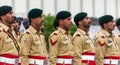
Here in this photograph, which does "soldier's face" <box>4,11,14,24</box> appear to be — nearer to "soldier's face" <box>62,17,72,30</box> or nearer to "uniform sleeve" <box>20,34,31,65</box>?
"uniform sleeve" <box>20,34,31,65</box>

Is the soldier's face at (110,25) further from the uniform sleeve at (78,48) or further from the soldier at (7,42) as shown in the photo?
the soldier at (7,42)

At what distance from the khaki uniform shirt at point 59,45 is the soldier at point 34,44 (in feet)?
0.67

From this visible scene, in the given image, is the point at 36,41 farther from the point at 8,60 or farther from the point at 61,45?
the point at 8,60

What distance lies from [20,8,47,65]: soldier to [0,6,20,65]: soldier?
25 centimetres

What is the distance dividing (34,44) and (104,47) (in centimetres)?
178

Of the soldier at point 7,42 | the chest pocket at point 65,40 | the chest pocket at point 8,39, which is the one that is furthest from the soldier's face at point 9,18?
the chest pocket at point 65,40

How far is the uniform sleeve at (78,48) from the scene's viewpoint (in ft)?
29.7

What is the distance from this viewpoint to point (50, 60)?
866 centimetres

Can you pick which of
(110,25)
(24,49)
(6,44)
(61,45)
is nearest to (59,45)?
(61,45)

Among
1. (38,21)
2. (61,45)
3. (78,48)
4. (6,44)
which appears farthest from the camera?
(78,48)

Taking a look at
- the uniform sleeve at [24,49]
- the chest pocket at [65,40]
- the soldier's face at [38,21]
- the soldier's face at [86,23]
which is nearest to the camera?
the uniform sleeve at [24,49]

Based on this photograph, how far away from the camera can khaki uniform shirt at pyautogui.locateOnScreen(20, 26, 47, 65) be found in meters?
8.26

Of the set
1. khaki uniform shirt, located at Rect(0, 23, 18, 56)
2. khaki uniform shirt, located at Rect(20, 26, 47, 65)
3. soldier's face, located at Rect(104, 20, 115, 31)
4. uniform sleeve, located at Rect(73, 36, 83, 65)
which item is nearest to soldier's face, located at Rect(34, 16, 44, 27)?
khaki uniform shirt, located at Rect(20, 26, 47, 65)

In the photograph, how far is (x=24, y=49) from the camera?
27.1 feet
